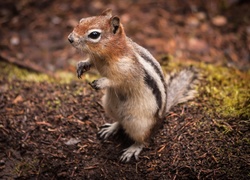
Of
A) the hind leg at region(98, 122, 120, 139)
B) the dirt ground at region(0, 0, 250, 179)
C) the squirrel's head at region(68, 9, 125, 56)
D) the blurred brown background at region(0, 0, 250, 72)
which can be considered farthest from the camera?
the blurred brown background at region(0, 0, 250, 72)

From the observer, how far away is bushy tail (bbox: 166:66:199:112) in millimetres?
4422

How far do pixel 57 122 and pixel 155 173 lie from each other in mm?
1545

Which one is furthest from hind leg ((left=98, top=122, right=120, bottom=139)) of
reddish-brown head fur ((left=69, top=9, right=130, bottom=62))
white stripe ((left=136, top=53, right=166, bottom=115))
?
reddish-brown head fur ((left=69, top=9, right=130, bottom=62))

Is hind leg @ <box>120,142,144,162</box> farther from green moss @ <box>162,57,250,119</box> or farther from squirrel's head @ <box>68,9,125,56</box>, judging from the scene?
squirrel's head @ <box>68,9,125,56</box>

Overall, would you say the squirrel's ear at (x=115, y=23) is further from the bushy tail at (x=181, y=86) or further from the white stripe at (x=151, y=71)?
the bushy tail at (x=181, y=86)

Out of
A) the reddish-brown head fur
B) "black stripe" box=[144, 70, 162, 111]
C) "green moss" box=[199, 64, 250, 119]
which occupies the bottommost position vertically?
"green moss" box=[199, 64, 250, 119]

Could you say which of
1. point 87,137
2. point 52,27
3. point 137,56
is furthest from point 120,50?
point 52,27

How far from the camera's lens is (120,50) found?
144 inches

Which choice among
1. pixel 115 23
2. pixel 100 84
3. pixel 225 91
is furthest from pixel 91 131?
pixel 225 91

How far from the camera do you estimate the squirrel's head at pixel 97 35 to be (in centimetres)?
348

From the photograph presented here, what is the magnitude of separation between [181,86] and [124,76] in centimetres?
118

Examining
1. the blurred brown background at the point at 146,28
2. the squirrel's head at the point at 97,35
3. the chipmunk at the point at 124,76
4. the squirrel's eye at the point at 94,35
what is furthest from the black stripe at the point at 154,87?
the blurred brown background at the point at 146,28

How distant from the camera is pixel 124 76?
370 centimetres

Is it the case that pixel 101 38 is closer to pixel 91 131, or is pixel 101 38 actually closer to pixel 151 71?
pixel 151 71
